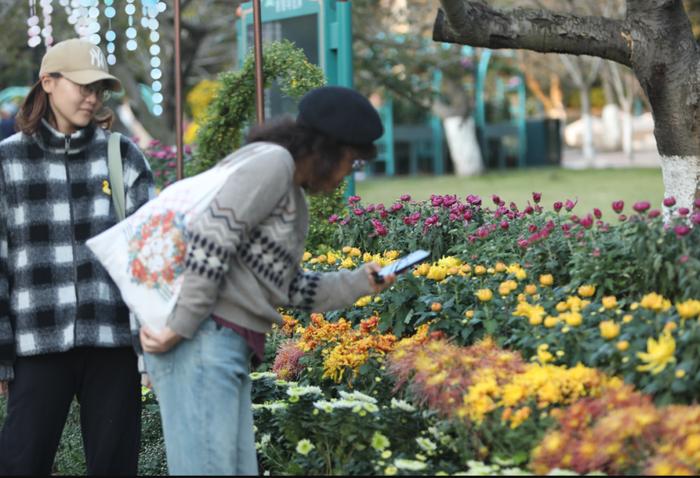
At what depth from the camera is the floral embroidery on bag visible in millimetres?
2777

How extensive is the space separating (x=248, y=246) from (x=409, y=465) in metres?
0.92

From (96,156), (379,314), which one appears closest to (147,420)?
(379,314)

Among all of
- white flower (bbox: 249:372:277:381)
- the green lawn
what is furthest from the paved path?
white flower (bbox: 249:372:277:381)

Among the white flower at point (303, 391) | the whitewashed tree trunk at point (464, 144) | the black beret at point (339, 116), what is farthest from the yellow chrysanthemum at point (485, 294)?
the whitewashed tree trunk at point (464, 144)

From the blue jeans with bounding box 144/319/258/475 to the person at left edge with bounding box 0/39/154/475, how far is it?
0.39 metres

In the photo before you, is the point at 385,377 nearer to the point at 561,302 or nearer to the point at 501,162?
the point at 561,302

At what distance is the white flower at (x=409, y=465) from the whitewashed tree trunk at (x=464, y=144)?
74.7 ft

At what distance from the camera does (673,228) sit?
11.8 ft

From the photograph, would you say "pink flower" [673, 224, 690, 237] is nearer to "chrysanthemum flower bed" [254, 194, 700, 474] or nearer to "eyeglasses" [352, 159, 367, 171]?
"chrysanthemum flower bed" [254, 194, 700, 474]

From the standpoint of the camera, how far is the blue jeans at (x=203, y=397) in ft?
9.11

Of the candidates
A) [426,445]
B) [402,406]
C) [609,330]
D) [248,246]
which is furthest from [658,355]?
[248,246]

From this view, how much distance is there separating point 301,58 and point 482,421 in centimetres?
398

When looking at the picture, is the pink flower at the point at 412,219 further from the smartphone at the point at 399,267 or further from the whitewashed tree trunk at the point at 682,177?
the smartphone at the point at 399,267

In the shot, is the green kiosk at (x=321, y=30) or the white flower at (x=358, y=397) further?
the green kiosk at (x=321, y=30)
